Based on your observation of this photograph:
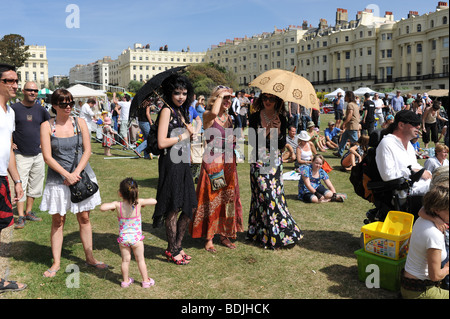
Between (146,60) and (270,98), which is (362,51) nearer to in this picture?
(270,98)

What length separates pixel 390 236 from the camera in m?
3.73

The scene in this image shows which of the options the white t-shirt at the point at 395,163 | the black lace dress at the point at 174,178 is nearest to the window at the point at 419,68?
the white t-shirt at the point at 395,163

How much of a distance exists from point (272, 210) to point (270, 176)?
42cm

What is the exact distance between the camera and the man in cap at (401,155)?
405 centimetres

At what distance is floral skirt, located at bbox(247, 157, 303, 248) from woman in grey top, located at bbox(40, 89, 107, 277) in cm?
189

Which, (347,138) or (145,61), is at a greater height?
(145,61)

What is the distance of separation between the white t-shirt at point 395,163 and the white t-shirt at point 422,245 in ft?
2.89

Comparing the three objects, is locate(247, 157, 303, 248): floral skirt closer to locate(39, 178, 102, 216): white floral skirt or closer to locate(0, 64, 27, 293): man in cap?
locate(39, 178, 102, 216): white floral skirt

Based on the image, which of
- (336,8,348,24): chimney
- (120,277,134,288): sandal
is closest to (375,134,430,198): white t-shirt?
(120,277,134,288): sandal

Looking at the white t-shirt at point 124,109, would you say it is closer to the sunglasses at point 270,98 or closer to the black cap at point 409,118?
the sunglasses at point 270,98

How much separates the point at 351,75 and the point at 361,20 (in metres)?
12.0

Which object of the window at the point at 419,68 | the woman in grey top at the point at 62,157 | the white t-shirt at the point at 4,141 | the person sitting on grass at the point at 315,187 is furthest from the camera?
the window at the point at 419,68

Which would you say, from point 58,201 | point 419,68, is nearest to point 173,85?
point 58,201

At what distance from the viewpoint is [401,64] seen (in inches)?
3029
